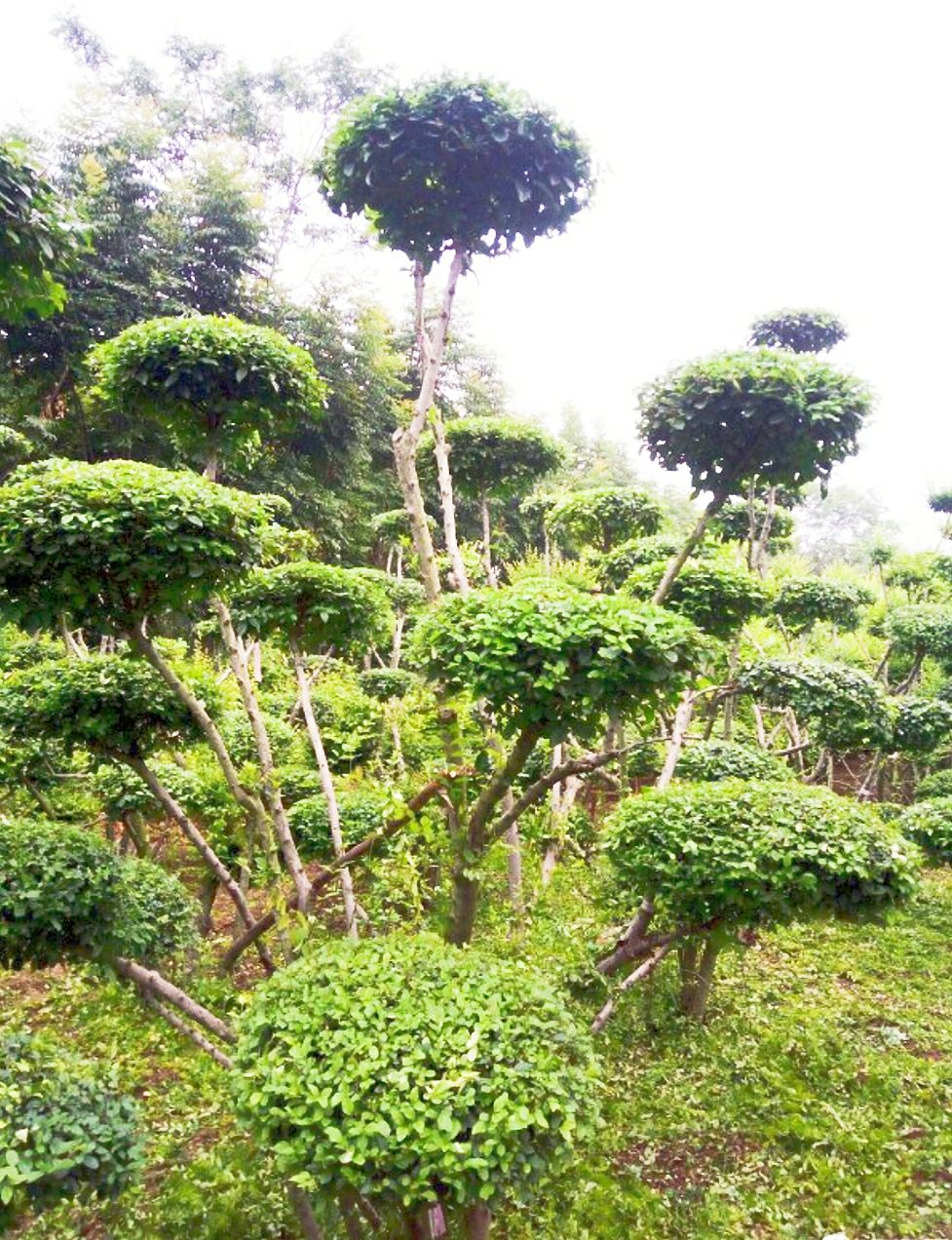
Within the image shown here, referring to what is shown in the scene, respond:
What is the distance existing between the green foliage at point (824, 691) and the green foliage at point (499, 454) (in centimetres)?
226

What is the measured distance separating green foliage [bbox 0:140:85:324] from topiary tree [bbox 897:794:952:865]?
6.61m

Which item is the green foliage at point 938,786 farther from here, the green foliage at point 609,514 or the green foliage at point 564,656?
the green foliage at point 564,656

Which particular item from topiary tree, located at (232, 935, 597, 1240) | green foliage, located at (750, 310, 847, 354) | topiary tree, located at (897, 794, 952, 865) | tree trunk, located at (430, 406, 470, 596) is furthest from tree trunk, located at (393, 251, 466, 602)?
topiary tree, located at (897, 794, 952, 865)

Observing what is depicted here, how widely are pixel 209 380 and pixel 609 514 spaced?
14.1 feet

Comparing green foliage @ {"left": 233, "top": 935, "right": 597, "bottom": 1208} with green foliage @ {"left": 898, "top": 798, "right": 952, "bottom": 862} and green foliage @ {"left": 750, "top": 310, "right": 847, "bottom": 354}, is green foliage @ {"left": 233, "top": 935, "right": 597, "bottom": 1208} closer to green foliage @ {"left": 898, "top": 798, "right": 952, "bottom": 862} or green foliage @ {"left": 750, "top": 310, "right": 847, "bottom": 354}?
green foliage @ {"left": 898, "top": 798, "right": 952, "bottom": 862}

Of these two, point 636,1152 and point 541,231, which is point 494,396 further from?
point 636,1152

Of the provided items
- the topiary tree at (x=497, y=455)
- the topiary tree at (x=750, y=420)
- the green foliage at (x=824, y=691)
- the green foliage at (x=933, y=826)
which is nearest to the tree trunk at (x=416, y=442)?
the topiary tree at (x=750, y=420)

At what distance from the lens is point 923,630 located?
792 cm

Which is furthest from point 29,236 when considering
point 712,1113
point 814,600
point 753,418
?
point 814,600

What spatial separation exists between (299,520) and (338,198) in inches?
400

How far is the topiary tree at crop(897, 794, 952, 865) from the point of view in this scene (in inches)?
239

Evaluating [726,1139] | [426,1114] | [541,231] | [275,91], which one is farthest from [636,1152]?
[275,91]

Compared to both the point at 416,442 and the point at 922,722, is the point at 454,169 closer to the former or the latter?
the point at 416,442

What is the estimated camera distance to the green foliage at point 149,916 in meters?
3.36
